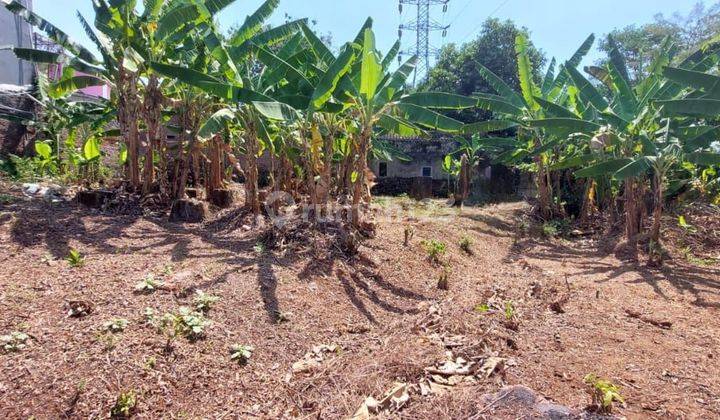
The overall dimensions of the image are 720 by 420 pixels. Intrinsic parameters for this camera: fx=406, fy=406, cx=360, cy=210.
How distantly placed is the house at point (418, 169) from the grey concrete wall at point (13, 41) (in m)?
11.2

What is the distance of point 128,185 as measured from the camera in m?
6.62

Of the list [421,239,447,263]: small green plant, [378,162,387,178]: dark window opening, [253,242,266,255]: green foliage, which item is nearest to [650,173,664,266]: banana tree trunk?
[421,239,447,263]: small green plant

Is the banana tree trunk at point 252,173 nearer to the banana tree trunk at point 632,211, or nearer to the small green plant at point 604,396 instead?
the small green plant at point 604,396

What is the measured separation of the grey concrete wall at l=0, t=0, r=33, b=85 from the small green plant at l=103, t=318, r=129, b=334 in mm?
11697

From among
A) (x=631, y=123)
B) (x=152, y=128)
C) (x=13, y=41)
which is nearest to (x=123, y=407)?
(x=152, y=128)

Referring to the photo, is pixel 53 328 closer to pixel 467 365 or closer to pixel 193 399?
pixel 193 399

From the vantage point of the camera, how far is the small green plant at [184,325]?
9.69ft

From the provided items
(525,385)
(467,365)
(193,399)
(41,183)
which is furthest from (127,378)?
(41,183)

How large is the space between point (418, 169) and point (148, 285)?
13.3 metres

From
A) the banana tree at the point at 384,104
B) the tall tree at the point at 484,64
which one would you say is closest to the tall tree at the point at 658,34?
the tall tree at the point at 484,64

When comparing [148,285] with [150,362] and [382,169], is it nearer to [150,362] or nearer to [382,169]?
[150,362]

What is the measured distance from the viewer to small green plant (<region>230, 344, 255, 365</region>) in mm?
2887

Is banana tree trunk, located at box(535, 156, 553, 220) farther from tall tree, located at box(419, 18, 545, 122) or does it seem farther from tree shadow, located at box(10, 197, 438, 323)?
tall tree, located at box(419, 18, 545, 122)

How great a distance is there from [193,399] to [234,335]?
663 millimetres
